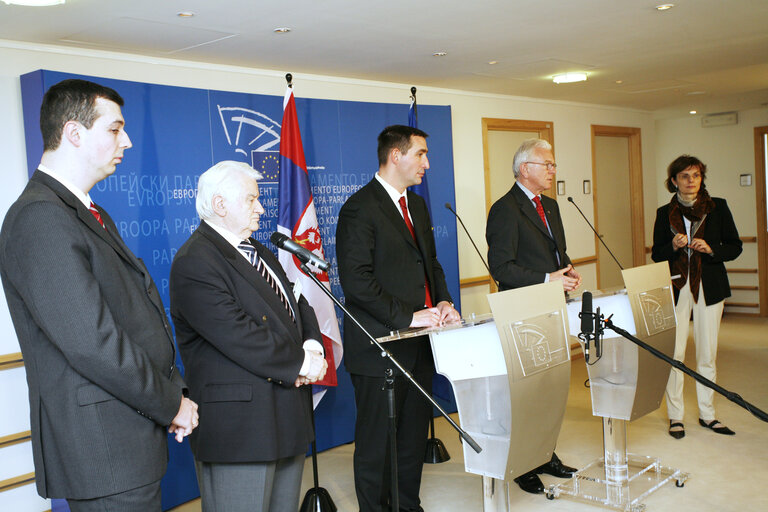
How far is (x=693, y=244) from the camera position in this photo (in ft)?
14.9

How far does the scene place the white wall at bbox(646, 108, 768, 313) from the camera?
8984mm

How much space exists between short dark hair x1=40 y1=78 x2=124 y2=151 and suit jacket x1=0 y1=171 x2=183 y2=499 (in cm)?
12

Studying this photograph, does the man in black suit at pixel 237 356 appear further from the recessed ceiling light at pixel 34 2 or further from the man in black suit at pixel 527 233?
the man in black suit at pixel 527 233

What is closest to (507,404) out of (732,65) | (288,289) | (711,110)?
(288,289)

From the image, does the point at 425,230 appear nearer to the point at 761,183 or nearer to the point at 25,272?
the point at 25,272

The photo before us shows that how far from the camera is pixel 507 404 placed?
8.62ft

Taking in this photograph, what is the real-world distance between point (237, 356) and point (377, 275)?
1135 mm

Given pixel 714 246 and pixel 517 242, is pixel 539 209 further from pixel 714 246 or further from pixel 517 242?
pixel 714 246

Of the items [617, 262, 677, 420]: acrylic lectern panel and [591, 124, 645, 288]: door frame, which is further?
[591, 124, 645, 288]: door frame

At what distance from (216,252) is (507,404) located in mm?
1199

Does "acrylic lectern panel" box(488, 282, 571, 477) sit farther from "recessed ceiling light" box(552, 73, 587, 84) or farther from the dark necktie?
"recessed ceiling light" box(552, 73, 587, 84)

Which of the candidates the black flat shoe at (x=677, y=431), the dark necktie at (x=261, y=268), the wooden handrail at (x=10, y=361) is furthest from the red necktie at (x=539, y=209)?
the wooden handrail at (x=10, y=361)

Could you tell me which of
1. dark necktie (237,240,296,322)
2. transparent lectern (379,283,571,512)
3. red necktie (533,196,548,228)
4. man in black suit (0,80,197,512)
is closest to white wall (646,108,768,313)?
red necktie (533,196,548,228)

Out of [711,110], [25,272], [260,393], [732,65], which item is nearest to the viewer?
[25,272]
